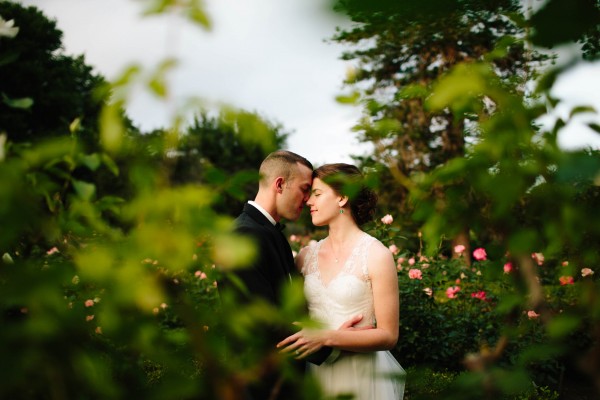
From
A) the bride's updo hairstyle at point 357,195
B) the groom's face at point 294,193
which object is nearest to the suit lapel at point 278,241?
the groom's face at point 294,193

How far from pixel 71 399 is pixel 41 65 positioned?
2431cm

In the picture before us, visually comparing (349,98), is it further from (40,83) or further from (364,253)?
(40,83)

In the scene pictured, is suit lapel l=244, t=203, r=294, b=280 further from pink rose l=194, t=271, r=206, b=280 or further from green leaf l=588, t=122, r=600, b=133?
pink rose l=194, t=271, r=206, b=280

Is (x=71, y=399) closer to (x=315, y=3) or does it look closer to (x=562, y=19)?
(x=315, y=3)

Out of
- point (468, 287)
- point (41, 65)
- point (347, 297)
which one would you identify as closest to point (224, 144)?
point (41, 65)

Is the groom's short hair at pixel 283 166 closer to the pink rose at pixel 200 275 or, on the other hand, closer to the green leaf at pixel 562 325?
the green leaf at pixel 562 325

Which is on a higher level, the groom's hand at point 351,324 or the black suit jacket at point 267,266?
the black suit jacket at point 267,266

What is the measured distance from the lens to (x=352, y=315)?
3.11 metres

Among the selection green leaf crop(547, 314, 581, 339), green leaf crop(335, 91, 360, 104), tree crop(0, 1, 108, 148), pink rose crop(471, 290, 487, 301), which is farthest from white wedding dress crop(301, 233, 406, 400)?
tree crop(0, 1, 108, 148)

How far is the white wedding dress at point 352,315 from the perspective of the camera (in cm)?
304

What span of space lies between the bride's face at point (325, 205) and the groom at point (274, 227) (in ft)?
0.49

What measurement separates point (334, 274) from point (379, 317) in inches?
20.6

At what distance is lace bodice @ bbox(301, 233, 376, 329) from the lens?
3105mm

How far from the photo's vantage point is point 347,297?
311 cm
